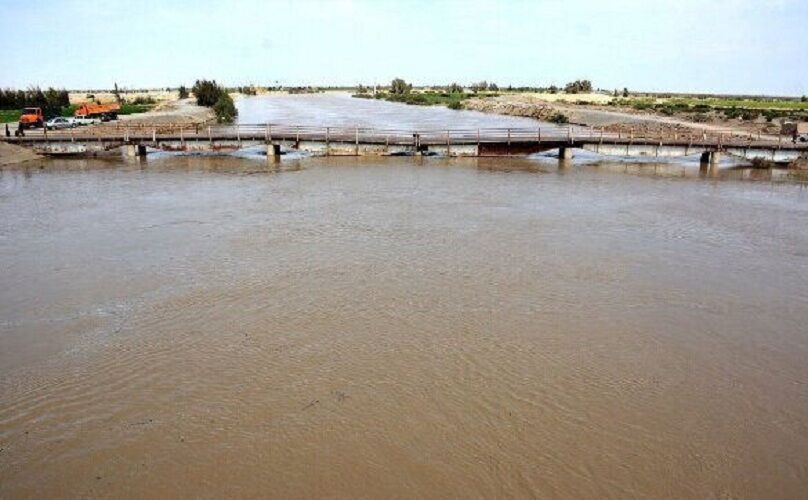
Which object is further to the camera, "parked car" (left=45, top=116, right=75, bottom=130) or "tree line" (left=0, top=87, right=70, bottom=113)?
"tree line" (left=0, top=87, right=70, bottom=113)

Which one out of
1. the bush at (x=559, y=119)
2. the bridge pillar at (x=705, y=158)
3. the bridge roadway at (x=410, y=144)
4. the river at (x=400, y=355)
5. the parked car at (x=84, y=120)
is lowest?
the river at (x=400, y=355)

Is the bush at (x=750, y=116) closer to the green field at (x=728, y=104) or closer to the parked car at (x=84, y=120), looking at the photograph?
the green field at (x=728, y=104)

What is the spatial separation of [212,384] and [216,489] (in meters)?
2.41

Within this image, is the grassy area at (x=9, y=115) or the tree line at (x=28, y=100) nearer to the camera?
the grassy area at (x=9, y=115)

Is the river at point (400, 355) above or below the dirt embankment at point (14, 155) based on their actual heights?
below

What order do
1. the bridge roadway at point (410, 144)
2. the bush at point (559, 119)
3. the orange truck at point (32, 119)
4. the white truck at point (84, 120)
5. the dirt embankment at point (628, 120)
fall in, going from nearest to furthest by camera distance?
the bridge roadway at point (410, 144), the orange truck at point (32, 119), the white truck at point (84, 120), the dirt embankment at point (628, 120), the bush at point (559, 119)

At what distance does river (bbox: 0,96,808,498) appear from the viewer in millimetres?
7102

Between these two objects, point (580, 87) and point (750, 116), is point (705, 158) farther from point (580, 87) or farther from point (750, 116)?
point (580, 87)

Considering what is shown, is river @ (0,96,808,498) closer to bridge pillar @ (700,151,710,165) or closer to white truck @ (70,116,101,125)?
bridge pillar @ (700,151,710,165)

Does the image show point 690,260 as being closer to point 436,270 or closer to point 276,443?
point 436,270

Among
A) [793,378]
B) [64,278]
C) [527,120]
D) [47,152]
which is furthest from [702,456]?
[527,120]

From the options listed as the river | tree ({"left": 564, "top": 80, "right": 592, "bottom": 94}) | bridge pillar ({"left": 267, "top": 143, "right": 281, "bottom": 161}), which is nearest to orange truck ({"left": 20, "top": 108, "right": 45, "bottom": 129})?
bridge pillar ({"left": 267, "top": 143, "right": 281, "bottom": 161})

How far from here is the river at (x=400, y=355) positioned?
710 centimetres

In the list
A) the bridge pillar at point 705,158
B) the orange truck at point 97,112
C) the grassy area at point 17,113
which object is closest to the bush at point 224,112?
the grassy area at point 17,113
